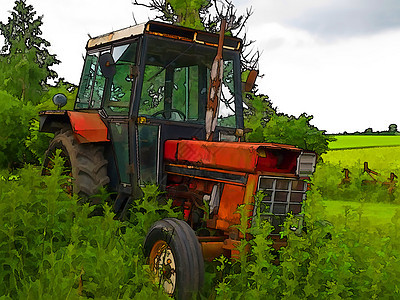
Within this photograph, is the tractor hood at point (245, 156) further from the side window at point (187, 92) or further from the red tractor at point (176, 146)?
the side window at point (187, 92)

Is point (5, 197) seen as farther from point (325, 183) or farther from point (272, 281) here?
point (325, 183)

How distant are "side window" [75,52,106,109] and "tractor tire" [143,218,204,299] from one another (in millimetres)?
2435

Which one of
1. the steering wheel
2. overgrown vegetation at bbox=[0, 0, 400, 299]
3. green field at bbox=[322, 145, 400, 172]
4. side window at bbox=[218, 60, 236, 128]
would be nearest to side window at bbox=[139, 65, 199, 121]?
the steering wheel

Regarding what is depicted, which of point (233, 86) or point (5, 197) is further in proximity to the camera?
point (233, 86)

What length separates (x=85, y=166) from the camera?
564 centimetres

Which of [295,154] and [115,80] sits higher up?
[115,80]

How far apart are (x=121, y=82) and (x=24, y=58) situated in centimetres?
2151

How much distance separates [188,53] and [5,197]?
261cm

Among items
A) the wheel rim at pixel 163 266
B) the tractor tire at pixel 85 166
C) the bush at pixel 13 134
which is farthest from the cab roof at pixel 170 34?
the bush at pixel 13 134

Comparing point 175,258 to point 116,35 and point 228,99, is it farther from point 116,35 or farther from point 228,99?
point 116,35

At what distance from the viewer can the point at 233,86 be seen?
5984 mm

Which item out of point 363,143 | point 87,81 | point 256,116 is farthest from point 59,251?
point 363,143

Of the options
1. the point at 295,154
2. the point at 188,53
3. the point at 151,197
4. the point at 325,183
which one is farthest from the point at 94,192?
the point at 325,183

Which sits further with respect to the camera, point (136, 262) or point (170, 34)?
point (170, 34)
